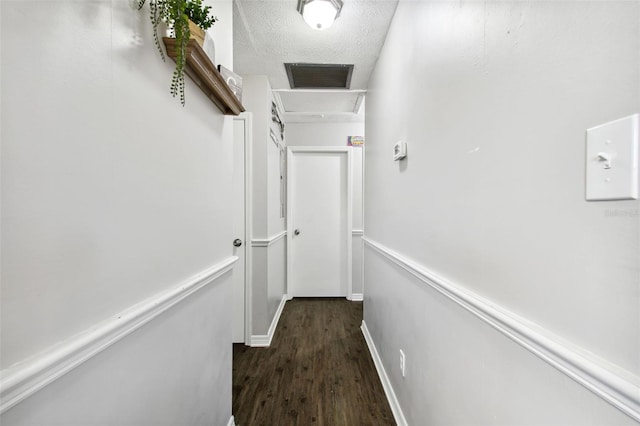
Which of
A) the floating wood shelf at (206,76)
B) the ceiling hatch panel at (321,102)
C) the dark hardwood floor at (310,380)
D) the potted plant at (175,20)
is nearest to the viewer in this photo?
the potted plant at (175,20)

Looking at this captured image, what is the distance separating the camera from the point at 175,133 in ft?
2.81

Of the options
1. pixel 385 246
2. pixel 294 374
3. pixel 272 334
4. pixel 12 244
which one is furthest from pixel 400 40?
pixel 272 334

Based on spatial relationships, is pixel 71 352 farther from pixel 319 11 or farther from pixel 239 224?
pixel 239 224

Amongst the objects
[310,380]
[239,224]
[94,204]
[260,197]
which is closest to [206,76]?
[94,204]

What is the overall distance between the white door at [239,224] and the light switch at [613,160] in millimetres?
2265

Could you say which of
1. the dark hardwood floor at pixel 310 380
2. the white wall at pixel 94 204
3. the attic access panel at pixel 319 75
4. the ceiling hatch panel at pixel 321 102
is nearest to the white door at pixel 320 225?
the ceiling hatch panel at pixel 321 102

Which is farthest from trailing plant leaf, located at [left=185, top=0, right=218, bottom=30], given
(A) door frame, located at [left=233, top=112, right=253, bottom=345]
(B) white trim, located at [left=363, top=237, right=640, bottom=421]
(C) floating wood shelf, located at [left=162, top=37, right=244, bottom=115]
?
(A) door frame, located at [left=233, top=112, right=253, bottom=345]

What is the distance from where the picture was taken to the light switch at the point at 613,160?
39cm

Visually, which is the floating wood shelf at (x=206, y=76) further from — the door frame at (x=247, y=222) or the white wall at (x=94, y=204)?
the door frame at (x=247, y=222)

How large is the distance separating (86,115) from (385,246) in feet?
5.60

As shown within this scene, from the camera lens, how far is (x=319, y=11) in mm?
1519

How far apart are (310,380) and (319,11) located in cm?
241

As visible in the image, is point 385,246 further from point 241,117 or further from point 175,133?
point 241,117

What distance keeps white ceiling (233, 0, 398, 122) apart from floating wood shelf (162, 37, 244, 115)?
2.73ft
